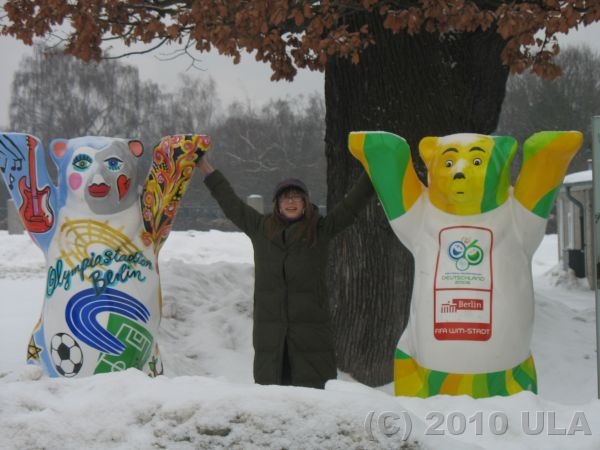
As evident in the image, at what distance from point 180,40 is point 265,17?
1.15 metres

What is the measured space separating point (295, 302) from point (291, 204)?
1.64 ft

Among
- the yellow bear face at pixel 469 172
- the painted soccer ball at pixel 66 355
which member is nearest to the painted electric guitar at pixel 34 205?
the painted soccer ball at pixel 66 355

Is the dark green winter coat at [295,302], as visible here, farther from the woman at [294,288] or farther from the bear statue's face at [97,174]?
the bear statue's face at [97,174]

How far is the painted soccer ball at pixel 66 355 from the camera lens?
4.11 meters

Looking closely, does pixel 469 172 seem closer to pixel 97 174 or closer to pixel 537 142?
pixel 537 142

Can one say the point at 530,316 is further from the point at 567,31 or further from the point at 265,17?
the point at 265,17

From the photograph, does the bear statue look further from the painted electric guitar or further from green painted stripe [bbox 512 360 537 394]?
the painted electric guitar

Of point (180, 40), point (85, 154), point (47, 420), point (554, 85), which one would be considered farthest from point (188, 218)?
point (47, 420)

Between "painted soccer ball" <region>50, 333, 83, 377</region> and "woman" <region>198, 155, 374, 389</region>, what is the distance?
1.02m

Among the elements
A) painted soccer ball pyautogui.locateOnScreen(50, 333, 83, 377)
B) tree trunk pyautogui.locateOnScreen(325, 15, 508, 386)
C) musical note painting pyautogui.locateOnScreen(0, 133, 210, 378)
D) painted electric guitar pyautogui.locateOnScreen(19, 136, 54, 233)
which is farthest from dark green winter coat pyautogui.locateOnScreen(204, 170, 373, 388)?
tree trunk pyautogui.locateOnScreen(325, 15, 508, 386)

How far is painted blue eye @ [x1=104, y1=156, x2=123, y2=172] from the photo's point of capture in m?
4.26

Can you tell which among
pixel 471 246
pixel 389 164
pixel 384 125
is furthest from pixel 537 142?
pixel 384 125

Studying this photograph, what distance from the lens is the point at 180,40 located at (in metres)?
5.82

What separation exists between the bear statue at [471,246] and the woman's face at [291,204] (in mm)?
374
